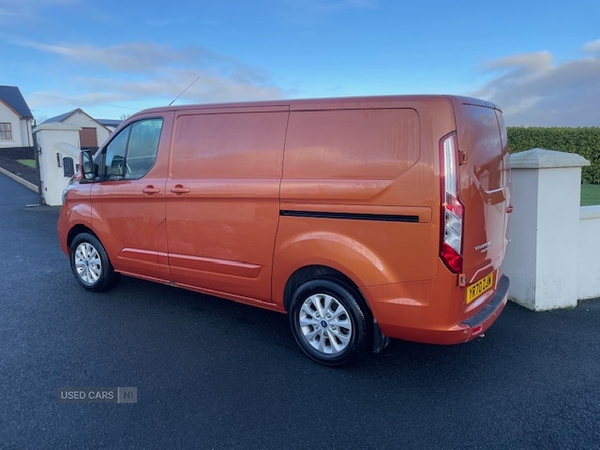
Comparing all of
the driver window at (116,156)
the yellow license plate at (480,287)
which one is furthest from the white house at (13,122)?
the yellow license plate at (480,287)

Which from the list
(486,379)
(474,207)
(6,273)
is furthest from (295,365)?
(6,273)

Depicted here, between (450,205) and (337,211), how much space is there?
79cm

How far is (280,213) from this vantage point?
3.54 metres

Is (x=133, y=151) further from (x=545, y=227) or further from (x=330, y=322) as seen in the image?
(x=545, y=227)

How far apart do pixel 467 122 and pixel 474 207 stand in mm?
576

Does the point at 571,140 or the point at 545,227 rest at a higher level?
the point at 571,140

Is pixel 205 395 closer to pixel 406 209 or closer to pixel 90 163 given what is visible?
pixel 406 209

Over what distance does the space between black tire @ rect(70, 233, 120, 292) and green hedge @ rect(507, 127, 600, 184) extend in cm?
1538

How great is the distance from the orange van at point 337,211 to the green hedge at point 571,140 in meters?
14.8

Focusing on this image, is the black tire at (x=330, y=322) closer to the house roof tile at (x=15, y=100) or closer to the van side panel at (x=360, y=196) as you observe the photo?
the van side panel at (x=360, y=196)

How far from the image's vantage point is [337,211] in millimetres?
3262

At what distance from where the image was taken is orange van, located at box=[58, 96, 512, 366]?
2.97 meters

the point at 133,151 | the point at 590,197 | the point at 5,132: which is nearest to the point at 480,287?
the point at 133,151

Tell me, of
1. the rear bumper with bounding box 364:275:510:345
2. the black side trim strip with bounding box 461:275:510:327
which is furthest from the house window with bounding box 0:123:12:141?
the black side trim strip with bounding box 461:275:510:327
